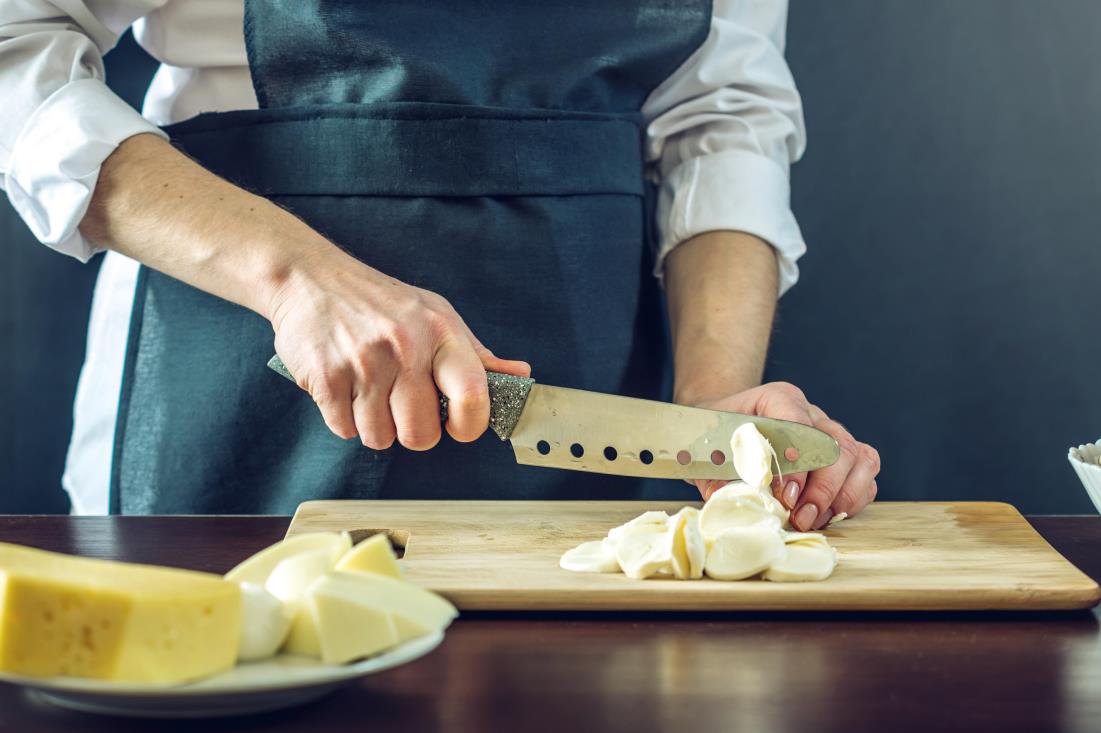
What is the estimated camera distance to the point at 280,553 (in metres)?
0.70

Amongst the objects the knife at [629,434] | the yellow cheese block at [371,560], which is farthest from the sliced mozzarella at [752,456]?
the yellow cheese block at [371,560]

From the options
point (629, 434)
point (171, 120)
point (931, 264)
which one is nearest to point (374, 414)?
point (629, 434)

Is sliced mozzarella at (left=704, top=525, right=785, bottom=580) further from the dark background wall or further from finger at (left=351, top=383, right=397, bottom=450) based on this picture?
the dark background wall

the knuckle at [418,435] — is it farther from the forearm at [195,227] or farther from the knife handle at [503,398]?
the forearm at [195,227]

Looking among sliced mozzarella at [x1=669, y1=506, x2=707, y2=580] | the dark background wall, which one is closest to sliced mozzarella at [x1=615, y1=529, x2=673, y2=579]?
sliced mozzarella at [x1=669, y1=506, x2=707, y2=580]

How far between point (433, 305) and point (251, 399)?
32cm

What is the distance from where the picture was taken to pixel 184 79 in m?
1.35

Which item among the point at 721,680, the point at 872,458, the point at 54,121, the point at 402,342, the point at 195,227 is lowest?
the point at 721,680

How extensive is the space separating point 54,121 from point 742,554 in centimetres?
75

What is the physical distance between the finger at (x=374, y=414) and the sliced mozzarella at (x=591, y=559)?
0.65 ft

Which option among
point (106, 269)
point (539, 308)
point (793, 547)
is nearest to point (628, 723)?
point (793, 547)

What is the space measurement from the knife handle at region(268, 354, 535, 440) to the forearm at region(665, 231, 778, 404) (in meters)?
0.29

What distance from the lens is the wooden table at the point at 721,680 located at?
625mm

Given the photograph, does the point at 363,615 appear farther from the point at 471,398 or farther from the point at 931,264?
the point at 931,264
